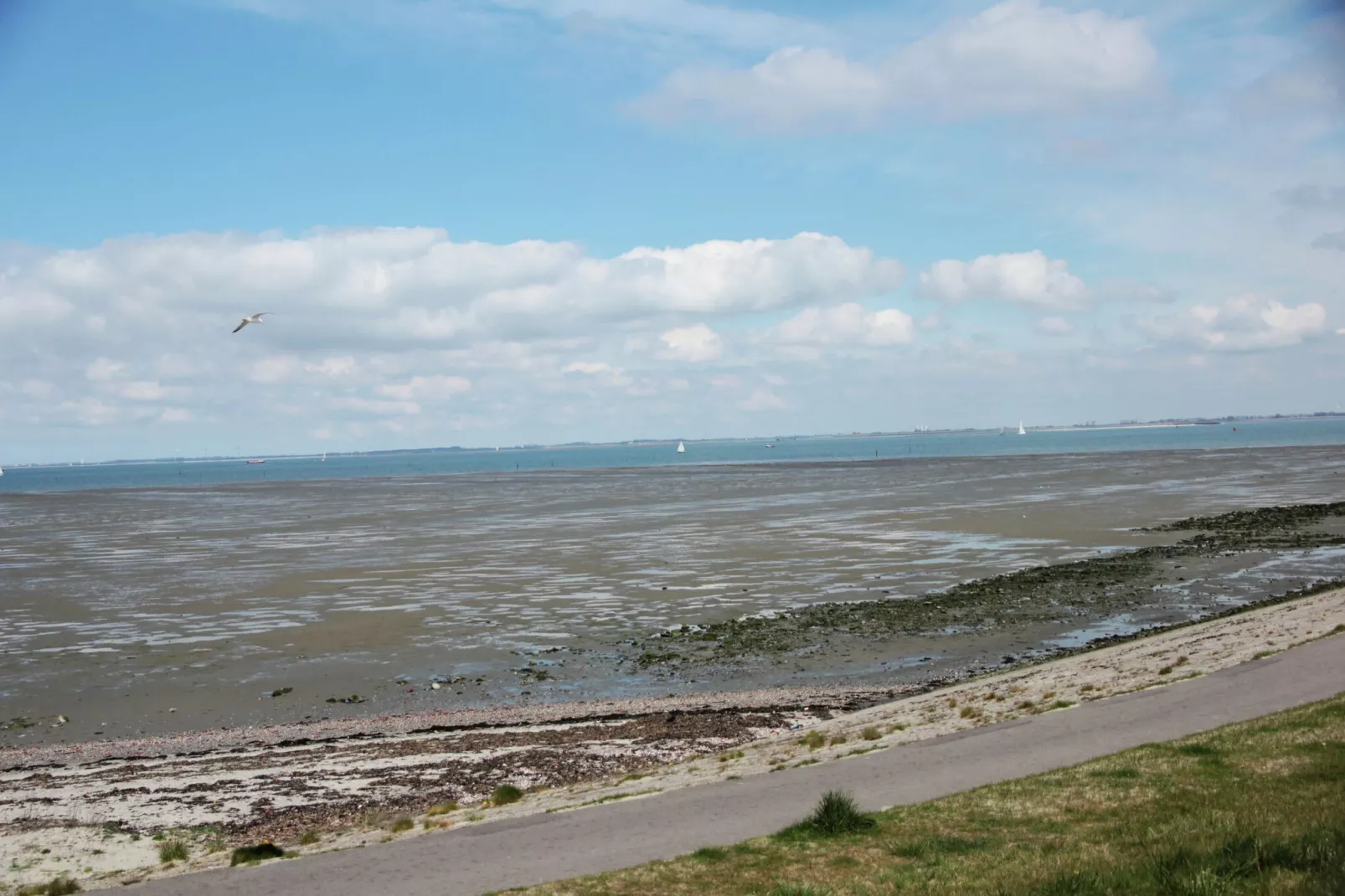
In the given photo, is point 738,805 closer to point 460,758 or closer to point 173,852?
point 173,852

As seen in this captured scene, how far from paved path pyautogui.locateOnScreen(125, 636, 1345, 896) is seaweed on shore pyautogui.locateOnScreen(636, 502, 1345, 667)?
1192 centimetres

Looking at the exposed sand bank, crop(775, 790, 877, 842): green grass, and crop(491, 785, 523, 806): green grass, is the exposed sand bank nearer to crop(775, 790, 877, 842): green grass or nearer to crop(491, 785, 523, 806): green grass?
crop(491, 785, 523, 806): green grass

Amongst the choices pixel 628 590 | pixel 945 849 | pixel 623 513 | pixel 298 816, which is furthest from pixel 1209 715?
pixel 623 513

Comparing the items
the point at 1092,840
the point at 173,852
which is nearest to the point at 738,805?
the point at 1092,840

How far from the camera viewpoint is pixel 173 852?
38.2ft

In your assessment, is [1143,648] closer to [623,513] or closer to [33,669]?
[33,669]

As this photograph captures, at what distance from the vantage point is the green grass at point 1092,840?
7.16m

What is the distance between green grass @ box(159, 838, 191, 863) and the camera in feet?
37.4

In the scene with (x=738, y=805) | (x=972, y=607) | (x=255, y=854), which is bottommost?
(x=972, y=607)

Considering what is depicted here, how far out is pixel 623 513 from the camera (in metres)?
71.1

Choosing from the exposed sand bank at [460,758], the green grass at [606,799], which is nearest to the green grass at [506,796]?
the exposed sand bank at [460,758]

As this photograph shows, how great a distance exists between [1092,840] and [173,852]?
31.0 feet

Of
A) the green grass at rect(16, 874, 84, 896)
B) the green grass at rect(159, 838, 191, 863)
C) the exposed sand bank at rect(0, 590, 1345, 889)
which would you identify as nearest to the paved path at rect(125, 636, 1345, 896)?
the exposed sand bank at rect(0, 590, 1345, 889)

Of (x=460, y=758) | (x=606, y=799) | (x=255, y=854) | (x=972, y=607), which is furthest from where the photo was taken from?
(x=972, y=607)
